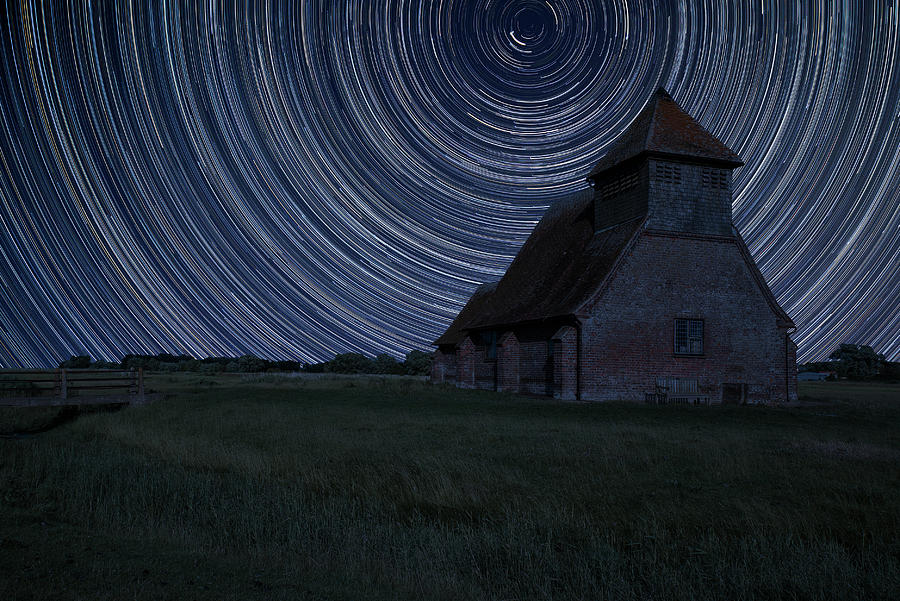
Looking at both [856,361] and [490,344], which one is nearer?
[490,344]

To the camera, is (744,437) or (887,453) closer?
(887,453)

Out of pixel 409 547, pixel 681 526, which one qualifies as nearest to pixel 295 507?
pixel 409 547

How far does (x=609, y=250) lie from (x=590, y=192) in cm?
910

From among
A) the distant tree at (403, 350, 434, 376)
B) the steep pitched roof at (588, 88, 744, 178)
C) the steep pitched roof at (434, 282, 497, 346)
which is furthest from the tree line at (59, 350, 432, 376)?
the steep pitched roof at (588, 88, 744, 178)

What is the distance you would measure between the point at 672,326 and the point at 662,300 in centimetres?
116

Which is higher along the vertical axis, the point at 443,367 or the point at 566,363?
the point at 566,363

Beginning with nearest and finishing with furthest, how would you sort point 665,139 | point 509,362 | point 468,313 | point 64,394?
point 64,394 < point 665,139 < point 509,362 < point 468,313

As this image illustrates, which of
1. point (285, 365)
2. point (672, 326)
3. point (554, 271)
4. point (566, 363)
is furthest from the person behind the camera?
point (285, 365)

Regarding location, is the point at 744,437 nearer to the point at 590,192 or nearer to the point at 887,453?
the point at 887,453

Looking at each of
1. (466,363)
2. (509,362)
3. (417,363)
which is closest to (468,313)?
(466,363)

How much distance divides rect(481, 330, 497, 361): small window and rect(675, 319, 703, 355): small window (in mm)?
10407

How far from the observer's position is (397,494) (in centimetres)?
876

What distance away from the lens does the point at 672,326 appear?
26.8 m

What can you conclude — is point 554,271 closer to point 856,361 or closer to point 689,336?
point 689,336
